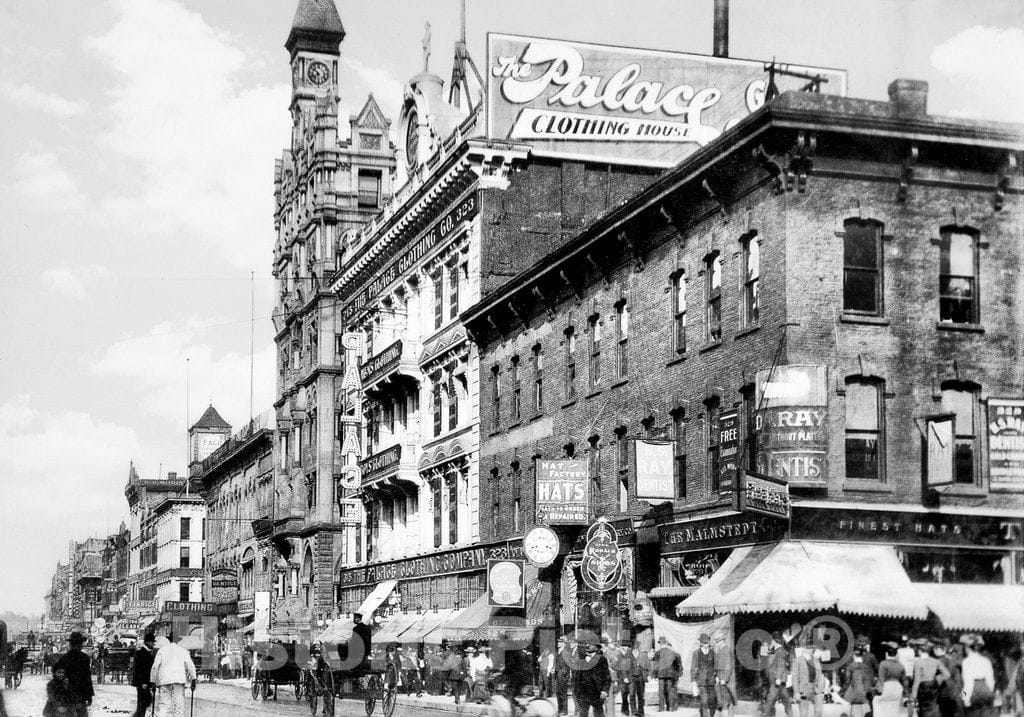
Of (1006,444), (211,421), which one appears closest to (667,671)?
(1006,444)

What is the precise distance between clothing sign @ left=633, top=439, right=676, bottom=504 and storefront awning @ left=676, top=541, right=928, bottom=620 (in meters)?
4.24

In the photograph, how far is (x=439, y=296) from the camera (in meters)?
56.8

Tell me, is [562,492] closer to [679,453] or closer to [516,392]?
[679,453]

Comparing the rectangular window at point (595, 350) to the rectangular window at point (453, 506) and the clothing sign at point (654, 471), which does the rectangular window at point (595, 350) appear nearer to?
the clothing sign at point (654, 471)

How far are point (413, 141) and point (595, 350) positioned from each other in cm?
2211

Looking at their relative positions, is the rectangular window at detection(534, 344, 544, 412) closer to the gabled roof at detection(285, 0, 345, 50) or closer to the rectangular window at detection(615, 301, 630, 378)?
the rectangular window at detection(615, 301, 630, 378)

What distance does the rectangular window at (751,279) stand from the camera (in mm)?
32250

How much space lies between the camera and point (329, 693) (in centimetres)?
3084

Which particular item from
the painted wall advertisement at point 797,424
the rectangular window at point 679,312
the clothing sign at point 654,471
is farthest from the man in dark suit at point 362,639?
the rectangular window at point 679,312

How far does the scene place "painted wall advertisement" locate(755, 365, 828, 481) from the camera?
97.6 ft

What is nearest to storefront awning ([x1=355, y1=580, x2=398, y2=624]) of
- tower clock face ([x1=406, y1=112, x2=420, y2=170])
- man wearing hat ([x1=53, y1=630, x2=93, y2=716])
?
tower clock face ([x1=406, y1=112, x2=420, y2=170])

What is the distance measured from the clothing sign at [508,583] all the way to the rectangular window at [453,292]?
39.9 ft

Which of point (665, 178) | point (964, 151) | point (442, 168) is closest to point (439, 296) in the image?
point (442, 168)

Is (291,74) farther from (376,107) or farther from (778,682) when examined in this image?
(778,682)
